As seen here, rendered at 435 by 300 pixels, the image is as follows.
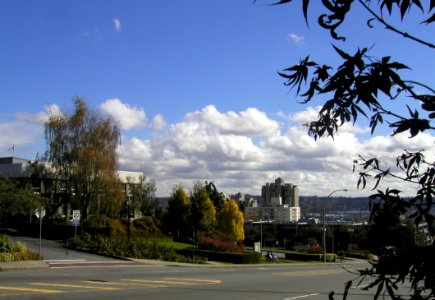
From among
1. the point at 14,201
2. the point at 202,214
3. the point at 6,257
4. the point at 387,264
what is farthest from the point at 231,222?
the point at 387,264

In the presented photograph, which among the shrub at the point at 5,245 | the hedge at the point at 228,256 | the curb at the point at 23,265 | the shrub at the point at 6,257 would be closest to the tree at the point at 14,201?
the shrub at the point at 5,245

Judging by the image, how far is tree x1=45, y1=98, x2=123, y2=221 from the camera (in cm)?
5766

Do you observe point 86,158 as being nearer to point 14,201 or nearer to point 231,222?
point 14,201

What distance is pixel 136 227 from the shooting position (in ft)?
220

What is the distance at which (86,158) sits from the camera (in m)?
57.4

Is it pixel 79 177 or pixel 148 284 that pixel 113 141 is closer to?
pixel 79 177

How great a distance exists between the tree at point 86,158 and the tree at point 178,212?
17.1 m

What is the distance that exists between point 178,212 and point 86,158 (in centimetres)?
2261

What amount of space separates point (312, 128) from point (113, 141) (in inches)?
2275

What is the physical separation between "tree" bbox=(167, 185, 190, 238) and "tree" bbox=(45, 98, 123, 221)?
17054 millimetres

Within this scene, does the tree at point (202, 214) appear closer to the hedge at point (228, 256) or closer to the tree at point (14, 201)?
the hedge at point (228, 256)

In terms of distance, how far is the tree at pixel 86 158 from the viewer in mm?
57656

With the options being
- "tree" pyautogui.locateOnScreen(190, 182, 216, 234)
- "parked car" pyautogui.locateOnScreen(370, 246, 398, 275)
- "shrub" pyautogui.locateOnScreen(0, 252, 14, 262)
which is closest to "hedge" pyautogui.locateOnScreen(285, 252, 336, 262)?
"tree" pyautogui.locateOnScreen(190, 182, 216, 234)

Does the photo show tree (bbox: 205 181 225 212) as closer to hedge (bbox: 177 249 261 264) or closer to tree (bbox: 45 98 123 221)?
tree (bbox: 45 98 123 221)
